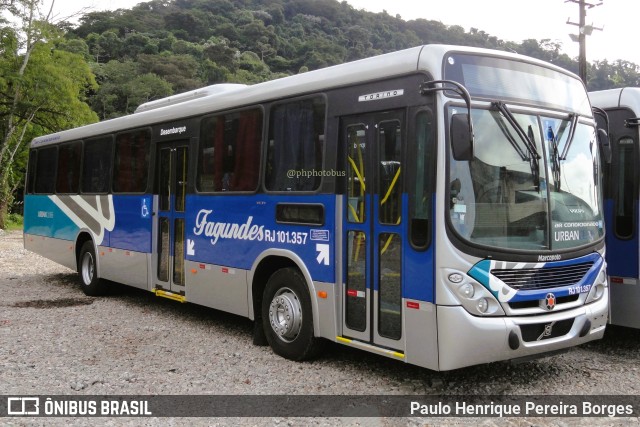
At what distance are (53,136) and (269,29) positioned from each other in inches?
4815

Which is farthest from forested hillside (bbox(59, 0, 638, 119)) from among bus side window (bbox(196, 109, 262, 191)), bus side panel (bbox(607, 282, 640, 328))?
bus side window (bbox(196, 109, 262, 191))

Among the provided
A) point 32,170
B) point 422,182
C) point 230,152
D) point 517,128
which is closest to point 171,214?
point 230,152

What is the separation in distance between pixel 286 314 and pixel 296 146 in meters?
1.88

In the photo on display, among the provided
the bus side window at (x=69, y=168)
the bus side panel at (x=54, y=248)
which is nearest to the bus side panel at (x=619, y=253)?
the bus side window at (x=69, y=168)

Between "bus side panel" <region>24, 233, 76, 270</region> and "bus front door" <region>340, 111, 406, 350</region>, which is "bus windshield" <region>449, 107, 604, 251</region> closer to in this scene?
"bus front door" <region>340, 111, 406, 350</region>

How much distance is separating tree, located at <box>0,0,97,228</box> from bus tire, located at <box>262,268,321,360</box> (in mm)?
23634

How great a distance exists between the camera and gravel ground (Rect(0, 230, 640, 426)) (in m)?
5.73

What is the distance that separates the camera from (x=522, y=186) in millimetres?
5410

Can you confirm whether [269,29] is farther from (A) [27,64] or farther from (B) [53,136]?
(B) [53,136]

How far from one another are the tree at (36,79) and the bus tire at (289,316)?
2363 cm

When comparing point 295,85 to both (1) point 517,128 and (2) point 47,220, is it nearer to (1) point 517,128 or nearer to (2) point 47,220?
(1) point 517,128

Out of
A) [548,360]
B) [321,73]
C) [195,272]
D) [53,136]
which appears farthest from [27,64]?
[548,360]

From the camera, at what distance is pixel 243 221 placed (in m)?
7.53

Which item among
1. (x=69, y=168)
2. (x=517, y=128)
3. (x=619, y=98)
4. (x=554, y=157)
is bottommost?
(x=554, y=157)
